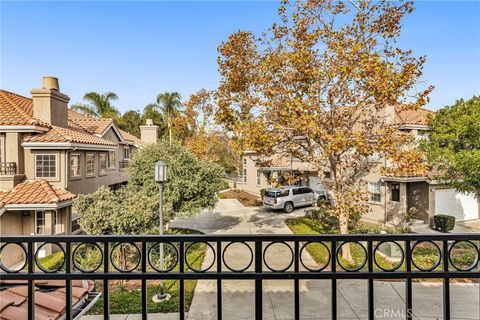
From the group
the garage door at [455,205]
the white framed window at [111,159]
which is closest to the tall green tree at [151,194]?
the white framed window at [111,159]

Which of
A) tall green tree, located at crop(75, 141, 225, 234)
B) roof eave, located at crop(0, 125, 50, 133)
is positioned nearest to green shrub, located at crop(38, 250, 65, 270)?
tall green tree, located at crop(75, 141, 225, 234)

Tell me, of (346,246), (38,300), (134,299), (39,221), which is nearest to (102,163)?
(39,221)

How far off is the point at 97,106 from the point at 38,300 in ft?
111

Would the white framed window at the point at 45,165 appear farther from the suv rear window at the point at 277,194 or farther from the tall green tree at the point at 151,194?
the suv rear window at the point at 277,194

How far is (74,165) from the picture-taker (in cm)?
1348

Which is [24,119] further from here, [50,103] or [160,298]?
[160,298]

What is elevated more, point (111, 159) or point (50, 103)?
point (50, 103)

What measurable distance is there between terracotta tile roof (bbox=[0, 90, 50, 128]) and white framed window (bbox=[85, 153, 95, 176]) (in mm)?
2512

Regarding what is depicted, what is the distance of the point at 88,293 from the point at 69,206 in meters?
11.1

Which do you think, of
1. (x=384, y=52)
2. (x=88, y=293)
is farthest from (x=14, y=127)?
(x=384, y=52)

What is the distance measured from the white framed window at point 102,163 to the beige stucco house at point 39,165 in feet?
6.72

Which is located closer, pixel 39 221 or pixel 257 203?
pixel 39 221

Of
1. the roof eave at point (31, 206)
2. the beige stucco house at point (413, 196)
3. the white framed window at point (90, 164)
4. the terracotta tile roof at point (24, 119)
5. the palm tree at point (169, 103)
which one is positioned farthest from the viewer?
the palm tree at point (169, 103)

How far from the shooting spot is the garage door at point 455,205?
50.7 feet
